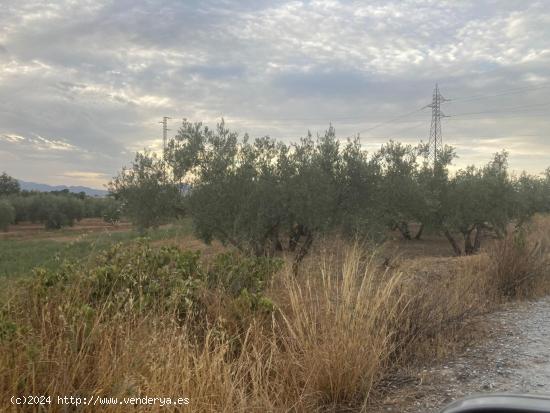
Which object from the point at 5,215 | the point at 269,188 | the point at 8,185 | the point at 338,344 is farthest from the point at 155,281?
the point at 8,185

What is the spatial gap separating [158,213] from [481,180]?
50.2 feet

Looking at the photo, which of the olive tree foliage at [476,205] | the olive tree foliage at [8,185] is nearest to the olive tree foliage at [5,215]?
the olive tree foliage at [8,185]

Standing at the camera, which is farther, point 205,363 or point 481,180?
point 481,180

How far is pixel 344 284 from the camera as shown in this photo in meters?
5.01

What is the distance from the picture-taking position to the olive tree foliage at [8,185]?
249ft

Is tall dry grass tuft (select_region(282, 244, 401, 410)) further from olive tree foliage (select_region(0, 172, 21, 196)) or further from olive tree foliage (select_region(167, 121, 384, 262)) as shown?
olive tree foliage (select_region(0, 172, 21, 196))

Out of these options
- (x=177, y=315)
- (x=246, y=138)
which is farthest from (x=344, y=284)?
(x=246, y=138)

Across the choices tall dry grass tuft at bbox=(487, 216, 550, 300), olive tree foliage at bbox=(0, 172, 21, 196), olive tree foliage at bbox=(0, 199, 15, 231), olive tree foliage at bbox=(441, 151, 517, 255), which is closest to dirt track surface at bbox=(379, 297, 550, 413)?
tall dry grass tuft at bbox=(487, 216, 550, 300)

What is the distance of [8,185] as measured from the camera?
254 ft

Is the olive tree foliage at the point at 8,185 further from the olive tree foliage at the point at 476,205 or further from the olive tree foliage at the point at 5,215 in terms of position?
the olive tree foliage at the point at 476,205

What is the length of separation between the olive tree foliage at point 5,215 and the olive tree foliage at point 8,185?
18.8 meters

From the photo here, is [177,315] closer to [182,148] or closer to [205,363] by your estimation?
[205,363]

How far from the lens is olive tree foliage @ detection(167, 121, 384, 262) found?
13.4 m

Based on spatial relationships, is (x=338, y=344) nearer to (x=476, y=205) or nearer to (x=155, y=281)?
(x=155, y=281)
